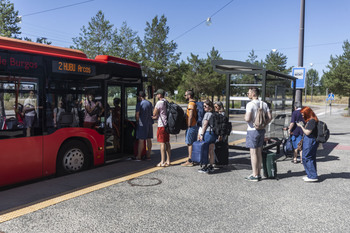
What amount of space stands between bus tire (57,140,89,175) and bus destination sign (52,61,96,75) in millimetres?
1403

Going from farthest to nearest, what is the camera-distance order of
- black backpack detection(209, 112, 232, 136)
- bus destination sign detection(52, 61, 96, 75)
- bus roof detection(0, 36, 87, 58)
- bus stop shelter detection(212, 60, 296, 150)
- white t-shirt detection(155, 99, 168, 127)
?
bus stop shelter detection(212, 60, 296, 150) → white t-shirt detection(155, 99, 168, 127) → black backpack detection(209, 112, 232, 136) → bus destination sign detection(52, 61, 96, 75) → bus roof detection(0, 36, 87, 58)

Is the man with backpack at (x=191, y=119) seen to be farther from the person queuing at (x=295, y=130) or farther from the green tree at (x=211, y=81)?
the green tree at (x=211, y=81)

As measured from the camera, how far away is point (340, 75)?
32156mm

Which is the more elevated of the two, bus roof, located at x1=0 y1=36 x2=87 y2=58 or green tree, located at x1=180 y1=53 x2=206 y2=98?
green tree, located at x1=180 y1=53 x2=206 y2=98

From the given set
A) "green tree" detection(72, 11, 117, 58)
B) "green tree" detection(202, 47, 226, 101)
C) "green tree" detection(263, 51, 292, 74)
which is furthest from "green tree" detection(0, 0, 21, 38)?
"green tree" detection(263, 51, 292, 74)

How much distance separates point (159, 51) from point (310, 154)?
40.1m

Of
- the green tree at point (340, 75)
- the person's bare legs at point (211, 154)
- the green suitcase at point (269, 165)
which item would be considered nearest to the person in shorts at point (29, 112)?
the person's bare legs at point (211, 154)

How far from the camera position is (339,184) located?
5.68 meters

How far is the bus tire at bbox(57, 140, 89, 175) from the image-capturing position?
5.96m

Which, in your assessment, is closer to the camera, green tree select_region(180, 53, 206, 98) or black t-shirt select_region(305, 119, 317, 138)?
black t-shirt select_region(305, 119, 317, 138)

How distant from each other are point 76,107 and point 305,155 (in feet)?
14.8

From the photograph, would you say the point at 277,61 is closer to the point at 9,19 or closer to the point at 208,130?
the point at 9,19

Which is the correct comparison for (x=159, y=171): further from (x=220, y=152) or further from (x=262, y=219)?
(x=262, y=219)

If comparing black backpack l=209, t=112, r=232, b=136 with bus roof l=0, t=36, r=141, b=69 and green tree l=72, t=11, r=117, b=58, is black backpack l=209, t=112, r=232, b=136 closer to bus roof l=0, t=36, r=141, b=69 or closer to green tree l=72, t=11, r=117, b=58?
bus roof l=0, t=36, r=141, b=69
